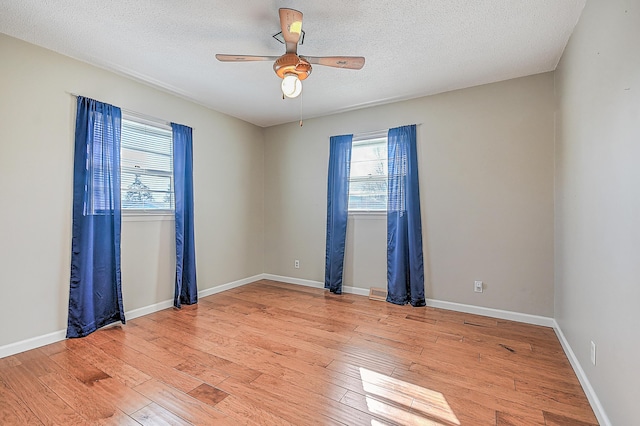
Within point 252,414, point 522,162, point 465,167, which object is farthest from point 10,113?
point 522,162

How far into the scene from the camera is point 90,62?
2871 millimetres

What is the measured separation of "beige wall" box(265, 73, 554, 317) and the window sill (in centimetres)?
245

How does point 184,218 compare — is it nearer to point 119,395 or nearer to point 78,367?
point 78,367

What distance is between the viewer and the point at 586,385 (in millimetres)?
1915

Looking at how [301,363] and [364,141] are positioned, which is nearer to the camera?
[301,363]

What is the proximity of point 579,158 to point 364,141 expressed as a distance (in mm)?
2501

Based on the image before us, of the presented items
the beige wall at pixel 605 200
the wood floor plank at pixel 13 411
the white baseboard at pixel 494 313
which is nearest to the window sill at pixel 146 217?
the wood floor plank at pixel 13 411

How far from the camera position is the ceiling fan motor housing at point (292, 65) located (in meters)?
2.18

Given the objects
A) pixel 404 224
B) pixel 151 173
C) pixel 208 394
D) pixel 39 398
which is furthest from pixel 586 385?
pixel 151 173

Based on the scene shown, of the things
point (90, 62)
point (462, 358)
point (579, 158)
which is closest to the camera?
point (579, 158)

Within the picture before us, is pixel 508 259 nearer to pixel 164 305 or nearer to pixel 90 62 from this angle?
pixel 164 305

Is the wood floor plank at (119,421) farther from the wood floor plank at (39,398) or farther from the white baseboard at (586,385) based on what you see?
the white baseboard at (586,385)

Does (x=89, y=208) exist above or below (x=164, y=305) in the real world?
above

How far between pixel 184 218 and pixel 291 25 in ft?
8.79
